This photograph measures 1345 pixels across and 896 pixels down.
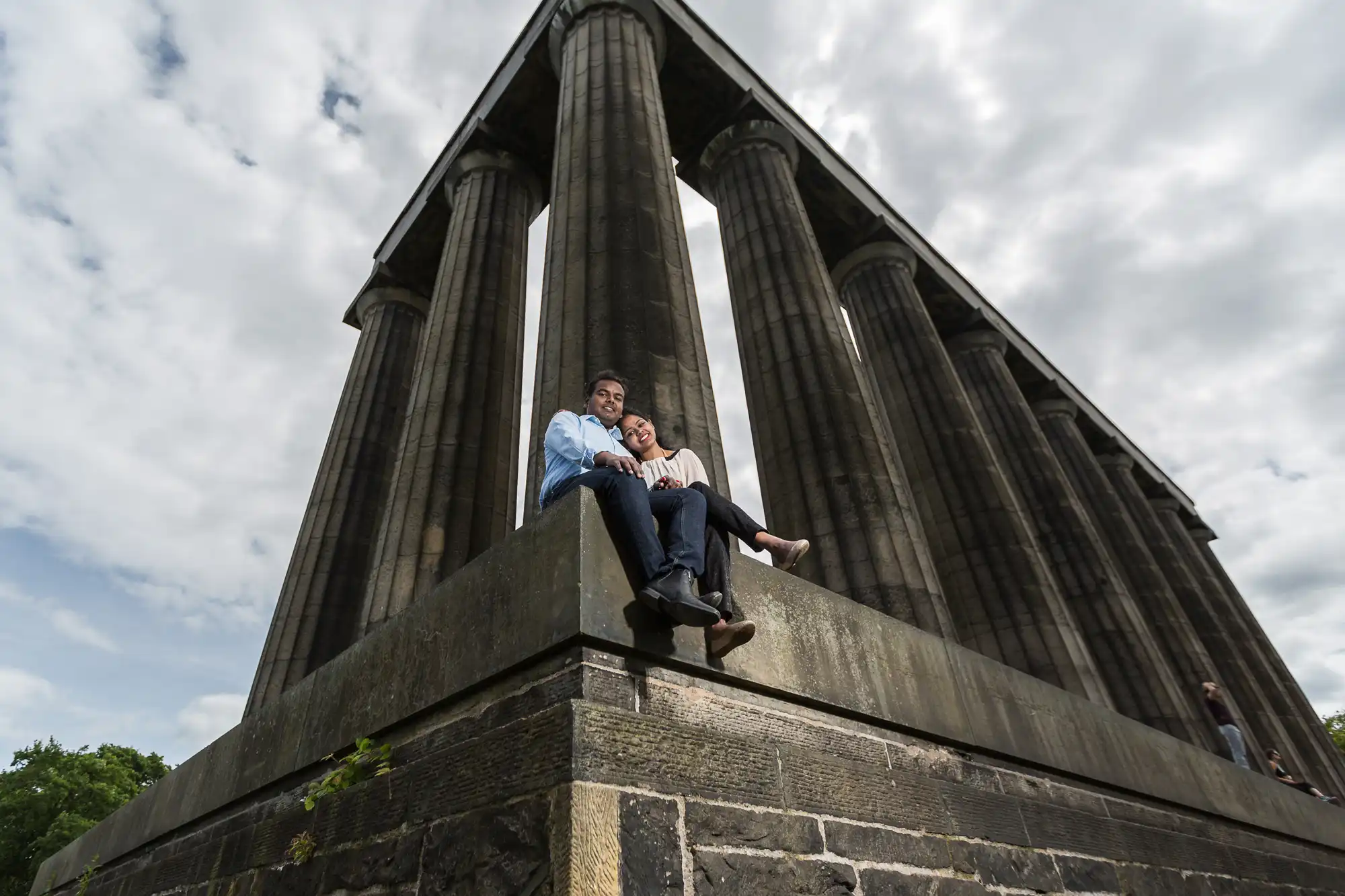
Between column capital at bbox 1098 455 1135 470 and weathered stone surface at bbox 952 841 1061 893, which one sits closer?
weathered stone surface at bbox 952 841 1061 893

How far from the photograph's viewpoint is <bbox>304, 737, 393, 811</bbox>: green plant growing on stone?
3.84 m

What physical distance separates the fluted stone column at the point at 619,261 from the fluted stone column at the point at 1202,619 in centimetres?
1843

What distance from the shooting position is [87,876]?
8.09 metres

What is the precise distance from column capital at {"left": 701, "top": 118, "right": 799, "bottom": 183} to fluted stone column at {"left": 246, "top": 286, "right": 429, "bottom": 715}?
8237mm

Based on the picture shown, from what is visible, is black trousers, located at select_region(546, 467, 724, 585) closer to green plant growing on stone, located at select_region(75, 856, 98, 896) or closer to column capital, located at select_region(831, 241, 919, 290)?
green plant growing on stone, located at select_region(75, 856, 98, 896)

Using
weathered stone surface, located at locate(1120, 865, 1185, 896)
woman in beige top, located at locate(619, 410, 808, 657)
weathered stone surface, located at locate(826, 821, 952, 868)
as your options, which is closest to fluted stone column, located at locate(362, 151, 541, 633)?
woman in beige top, located at locate(619, 410, 808, 657)

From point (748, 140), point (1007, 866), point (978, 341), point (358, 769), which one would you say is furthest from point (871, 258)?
point (358, 769)

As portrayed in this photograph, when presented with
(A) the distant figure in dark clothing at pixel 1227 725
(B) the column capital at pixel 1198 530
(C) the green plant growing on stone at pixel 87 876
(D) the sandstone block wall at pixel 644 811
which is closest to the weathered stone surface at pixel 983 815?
(D) the sandstone block wall at pixel 644 811

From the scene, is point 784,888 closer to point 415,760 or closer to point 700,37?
point 415,760

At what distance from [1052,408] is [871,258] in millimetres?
11034

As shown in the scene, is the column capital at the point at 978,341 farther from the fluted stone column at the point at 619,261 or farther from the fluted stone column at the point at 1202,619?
the fluted stone column at the point at 619,261

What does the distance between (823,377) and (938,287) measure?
1153cm

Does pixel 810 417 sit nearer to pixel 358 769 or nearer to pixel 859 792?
pixel 859 792

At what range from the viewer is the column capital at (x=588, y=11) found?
12711mm
